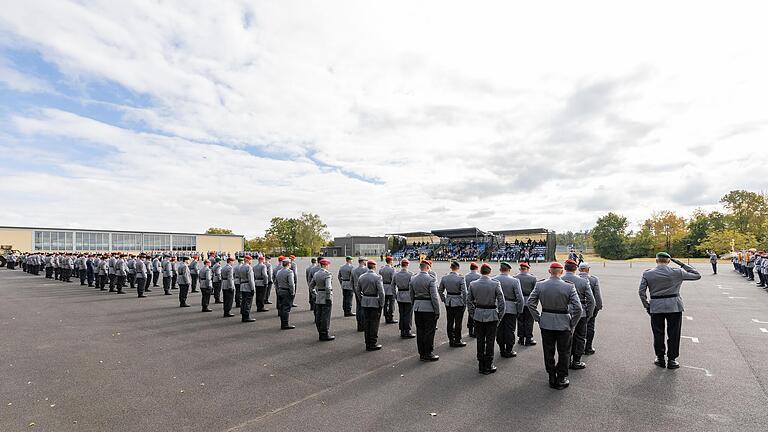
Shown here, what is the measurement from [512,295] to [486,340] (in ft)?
4.07

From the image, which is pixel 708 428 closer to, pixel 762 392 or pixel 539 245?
pixel 762 392

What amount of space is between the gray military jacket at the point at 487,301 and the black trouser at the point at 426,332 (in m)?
0.87

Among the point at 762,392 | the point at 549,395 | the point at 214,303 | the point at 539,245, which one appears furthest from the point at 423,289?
the point at 539,245

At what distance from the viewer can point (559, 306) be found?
5.87m

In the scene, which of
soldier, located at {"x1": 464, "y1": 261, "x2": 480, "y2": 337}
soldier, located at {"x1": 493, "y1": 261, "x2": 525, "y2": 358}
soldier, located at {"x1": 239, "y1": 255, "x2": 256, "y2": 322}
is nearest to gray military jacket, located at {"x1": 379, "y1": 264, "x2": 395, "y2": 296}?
soldier, located at {"x1": 464, "y1": 261, "x2": 480, "y2": 337}

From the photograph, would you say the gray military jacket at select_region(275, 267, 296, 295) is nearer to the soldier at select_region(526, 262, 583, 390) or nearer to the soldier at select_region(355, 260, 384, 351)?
the soldier at select_region(355, 260, 384, 351)

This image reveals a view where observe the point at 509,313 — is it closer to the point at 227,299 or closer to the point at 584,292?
the point at 584,292

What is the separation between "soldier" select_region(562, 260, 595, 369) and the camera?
6.50 m

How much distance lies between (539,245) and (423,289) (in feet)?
139

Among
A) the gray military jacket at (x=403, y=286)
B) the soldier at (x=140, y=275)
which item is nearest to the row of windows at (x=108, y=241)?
the soldier at (x=140, y=275)

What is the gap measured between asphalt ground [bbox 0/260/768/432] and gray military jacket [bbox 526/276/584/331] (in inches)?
35.5

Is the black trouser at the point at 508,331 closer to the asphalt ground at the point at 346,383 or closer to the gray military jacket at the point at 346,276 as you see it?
the asphalt ground at the point at 346,383

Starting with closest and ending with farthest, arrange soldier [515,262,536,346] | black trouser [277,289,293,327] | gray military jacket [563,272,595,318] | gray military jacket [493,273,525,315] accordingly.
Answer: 1. gray military jacket [563,272,595,318]
2. gray military jacket [493,273,525,315]
3. soldier [515,262,536,346]
4. black trouser [277,289,293,327]

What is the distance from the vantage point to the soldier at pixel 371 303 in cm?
797
